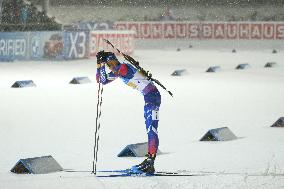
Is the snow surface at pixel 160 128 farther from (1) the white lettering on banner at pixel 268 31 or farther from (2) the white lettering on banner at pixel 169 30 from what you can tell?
(2) the white lettering on banner at pixel 169 30

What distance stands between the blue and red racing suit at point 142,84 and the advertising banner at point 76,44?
18812 millimetres

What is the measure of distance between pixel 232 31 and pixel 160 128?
Result: 2772 centimetres

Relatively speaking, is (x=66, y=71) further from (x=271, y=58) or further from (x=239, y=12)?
(x=239, y=12)

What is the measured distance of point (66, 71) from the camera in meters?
21.0

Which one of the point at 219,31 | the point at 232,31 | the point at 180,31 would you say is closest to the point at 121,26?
the point at 180,31

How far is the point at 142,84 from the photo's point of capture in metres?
6.70

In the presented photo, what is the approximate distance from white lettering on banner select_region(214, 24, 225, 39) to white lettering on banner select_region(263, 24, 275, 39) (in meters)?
1.88

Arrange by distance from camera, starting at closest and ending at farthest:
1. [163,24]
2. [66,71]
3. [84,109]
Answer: [84,109] < [66,71] < [163,24]

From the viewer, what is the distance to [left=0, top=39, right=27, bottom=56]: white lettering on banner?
24438 mm

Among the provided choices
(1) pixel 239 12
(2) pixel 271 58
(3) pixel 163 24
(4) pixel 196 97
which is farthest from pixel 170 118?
(1) pixel 239 12

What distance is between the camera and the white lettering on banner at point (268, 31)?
3716cm

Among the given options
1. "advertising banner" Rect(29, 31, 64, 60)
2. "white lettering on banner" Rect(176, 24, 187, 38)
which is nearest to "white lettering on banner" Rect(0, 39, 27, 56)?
"advertising banner" Rect(29, 31, 64, 60)

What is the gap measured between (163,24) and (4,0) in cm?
1111

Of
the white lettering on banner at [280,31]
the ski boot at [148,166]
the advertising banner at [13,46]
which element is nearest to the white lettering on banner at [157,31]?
the white lettering on banner at [280,31]
